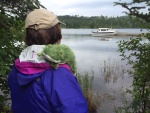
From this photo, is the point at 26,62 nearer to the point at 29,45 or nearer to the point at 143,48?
the point at 29,45

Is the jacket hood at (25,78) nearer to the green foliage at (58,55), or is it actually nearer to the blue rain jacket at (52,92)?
the blue rain jacket at (52,92)

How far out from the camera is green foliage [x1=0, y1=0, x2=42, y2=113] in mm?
3084

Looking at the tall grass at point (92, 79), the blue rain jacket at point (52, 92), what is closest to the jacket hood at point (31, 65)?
the blue rain jacket at point (52, 92)

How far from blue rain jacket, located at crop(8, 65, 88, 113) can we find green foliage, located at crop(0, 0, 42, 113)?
1361mm

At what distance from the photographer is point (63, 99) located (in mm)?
1350

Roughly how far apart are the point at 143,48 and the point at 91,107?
15.8ft

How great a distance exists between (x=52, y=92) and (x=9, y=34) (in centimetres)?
226

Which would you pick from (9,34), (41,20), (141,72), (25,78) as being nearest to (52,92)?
(25,78)

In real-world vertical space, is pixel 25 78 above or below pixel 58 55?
below

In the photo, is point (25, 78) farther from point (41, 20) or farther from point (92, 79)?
point (92, 79)

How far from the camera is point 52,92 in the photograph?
4.48 feet

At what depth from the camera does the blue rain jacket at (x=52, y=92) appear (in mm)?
1356

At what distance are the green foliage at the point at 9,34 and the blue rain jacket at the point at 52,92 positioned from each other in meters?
1.36

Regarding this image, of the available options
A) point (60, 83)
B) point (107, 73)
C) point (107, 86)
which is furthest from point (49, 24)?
point (107, 73)
